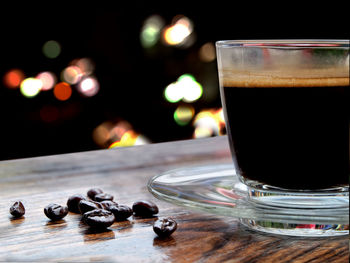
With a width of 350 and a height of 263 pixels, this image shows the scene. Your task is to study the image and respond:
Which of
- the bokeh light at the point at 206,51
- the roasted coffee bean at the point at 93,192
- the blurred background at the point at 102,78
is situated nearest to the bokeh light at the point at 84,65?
the blurred background at the point at 102,78

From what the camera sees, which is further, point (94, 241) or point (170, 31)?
point (170, 31)

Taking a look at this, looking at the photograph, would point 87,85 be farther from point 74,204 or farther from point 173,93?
point 74,204

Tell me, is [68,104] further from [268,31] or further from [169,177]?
[169,177]

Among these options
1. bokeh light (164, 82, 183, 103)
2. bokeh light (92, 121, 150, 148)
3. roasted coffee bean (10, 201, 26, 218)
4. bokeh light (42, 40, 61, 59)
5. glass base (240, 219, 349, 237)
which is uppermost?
bokeh light (42, 40, 61, 59)

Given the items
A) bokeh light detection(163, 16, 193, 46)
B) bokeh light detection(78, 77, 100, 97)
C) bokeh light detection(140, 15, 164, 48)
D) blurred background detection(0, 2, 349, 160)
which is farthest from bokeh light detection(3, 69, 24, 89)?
bokeh light detection(163, 16, 193, 46)

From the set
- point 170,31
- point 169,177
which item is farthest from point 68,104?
point 169,177

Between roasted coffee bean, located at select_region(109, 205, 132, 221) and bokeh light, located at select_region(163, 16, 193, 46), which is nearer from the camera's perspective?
roasted coffee bean, located at select_region(109, 205, 132, 221)

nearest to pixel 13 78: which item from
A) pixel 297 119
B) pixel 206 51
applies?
pixel 206 51

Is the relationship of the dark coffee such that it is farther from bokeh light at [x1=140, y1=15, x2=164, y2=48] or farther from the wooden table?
bokeh light at [x1=140, y1=15, x2=164, y2=48]
